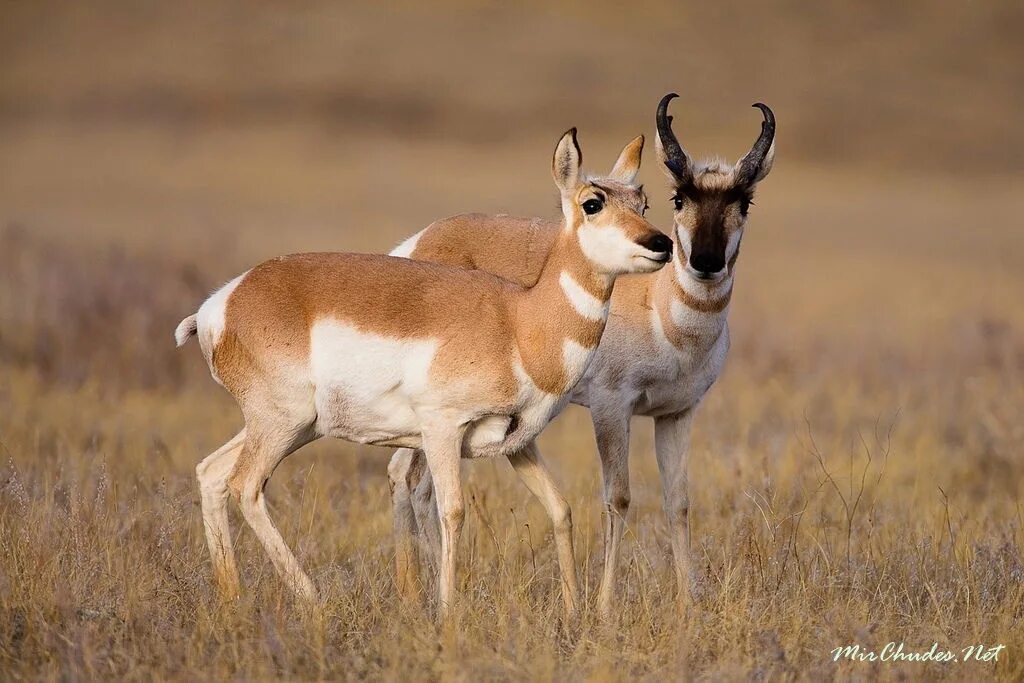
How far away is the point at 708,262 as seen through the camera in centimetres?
745

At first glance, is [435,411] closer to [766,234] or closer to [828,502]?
[828,502]

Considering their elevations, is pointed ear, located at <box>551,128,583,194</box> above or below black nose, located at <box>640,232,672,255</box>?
above

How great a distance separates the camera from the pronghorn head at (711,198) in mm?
7574

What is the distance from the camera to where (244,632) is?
19.7ft

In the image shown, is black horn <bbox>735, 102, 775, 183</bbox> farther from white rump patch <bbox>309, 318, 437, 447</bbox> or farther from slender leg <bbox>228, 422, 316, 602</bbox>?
slender leg <bbox>228, 422, 316, 602</bbox>

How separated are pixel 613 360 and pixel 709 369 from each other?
60 cm

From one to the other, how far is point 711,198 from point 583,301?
1.52 metres

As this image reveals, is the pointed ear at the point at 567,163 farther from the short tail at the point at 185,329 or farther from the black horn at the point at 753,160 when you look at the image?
the short tail at the point at 185,329

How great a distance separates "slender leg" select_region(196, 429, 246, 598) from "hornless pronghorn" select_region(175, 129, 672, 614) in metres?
0.01

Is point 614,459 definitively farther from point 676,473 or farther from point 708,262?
point 708,262

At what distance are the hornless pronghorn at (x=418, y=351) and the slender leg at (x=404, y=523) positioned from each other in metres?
0.42

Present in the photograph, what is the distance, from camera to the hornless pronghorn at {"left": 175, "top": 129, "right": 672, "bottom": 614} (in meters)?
6.48

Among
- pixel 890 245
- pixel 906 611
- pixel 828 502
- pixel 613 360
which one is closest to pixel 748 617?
pixel 906 611

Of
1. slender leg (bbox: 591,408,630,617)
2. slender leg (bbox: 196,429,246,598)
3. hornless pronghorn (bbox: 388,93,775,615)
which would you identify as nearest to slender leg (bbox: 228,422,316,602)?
slender leg (bbox: 196,429,246,598)
